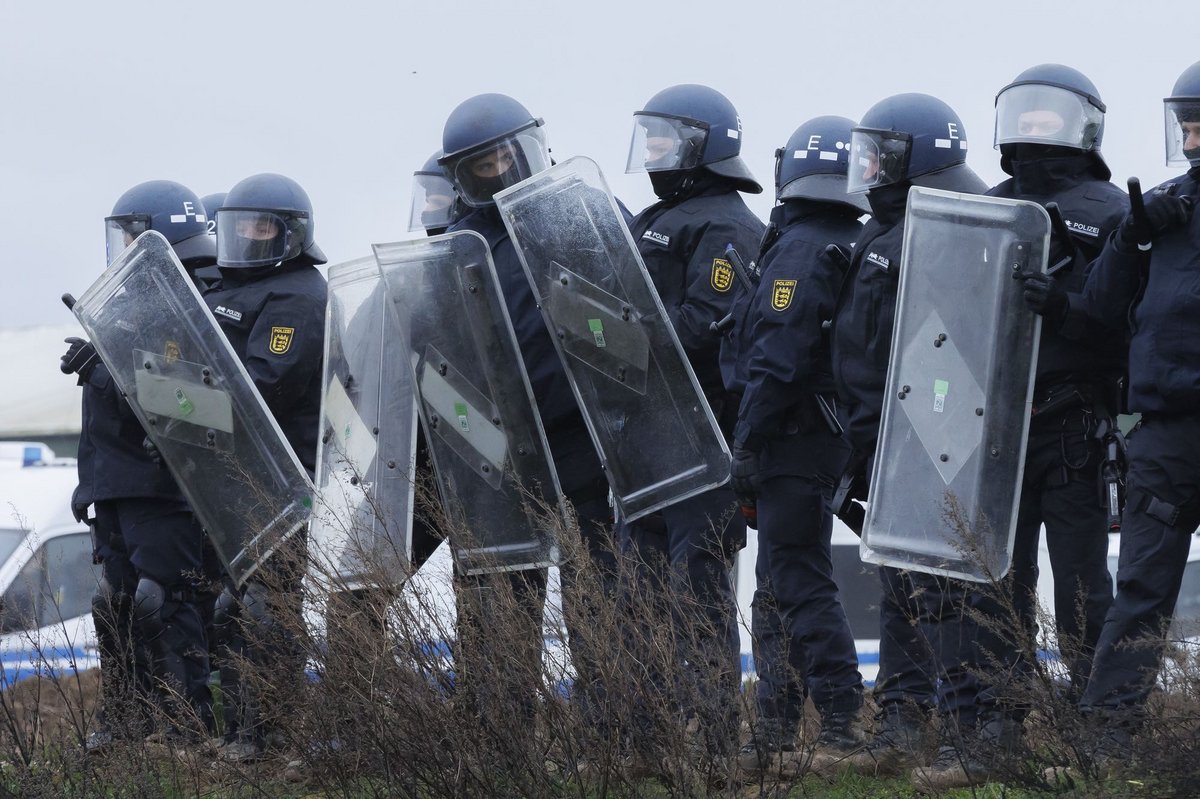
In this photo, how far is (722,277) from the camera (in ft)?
19.2

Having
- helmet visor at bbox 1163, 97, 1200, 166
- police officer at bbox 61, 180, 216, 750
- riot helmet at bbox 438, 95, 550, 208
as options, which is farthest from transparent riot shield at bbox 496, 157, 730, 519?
police officer at bbox 61, 180, 216, 750

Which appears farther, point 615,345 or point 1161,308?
Answer: point 615,345

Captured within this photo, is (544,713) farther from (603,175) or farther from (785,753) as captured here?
(603,175)

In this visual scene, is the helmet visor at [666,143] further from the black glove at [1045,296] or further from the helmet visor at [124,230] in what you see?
the helmet visor at [124,230]

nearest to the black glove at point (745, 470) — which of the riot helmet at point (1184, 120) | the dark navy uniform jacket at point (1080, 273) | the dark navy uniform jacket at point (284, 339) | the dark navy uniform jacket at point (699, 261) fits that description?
the dark navy uniform jacket at point (699, 261)

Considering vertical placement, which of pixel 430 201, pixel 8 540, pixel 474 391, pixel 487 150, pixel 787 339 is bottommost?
pixel 8 540

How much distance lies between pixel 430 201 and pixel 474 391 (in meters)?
1.78

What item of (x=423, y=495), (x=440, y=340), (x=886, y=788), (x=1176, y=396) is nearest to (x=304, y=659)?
(x=423, y=495)

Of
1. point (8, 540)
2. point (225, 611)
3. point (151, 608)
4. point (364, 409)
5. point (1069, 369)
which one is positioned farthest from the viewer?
point (8, 540)

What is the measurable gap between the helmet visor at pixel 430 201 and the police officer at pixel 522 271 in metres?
1.00

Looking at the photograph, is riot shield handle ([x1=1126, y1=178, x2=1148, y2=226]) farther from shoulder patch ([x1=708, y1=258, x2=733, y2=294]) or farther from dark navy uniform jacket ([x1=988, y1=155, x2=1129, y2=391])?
shoulder patch ([x1=708, y1=258, x2=733, y2=294])

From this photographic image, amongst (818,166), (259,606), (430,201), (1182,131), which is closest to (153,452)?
(259,606)

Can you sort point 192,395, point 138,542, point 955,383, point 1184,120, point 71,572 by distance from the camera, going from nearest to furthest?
point 1184,120 → point 955,383 → point 192,395 → point 138,542 → point 71,572

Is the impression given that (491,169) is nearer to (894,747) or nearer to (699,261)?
(699,261)
